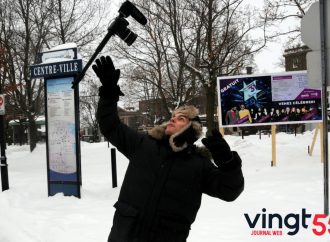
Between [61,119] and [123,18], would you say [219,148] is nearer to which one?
[123,18]

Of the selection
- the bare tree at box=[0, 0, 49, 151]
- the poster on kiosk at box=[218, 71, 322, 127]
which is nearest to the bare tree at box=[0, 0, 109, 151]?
the bare tree at box=[0, 0, 49, 151]

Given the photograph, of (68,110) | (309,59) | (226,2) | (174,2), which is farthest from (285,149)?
(309,59)

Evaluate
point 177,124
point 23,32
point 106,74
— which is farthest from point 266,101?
point 23,32

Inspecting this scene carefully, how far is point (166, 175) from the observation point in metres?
2.82

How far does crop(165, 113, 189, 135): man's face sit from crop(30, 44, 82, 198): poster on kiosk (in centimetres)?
620

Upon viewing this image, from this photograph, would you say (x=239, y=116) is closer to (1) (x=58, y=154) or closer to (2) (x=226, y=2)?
(1) (x=58, y=154)

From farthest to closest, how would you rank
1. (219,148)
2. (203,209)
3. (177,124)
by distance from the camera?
1. (203,209)
2. (177,124)
3. (219,148)

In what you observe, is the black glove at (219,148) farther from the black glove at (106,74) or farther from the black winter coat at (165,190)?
the black glove at (106,74)

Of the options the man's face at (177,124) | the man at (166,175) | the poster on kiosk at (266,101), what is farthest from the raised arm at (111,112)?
the poster on kiosk at (266,101)

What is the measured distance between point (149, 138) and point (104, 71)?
1.87 feet

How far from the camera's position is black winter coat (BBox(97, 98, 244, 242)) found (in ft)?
9.13

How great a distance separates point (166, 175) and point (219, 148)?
1.32ft

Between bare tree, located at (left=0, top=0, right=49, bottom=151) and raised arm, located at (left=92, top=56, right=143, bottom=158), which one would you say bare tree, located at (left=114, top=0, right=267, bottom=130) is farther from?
raised arm, located at (left=92, top=56, right=143, bottom=158)

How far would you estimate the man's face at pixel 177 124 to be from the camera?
9.73 ft
